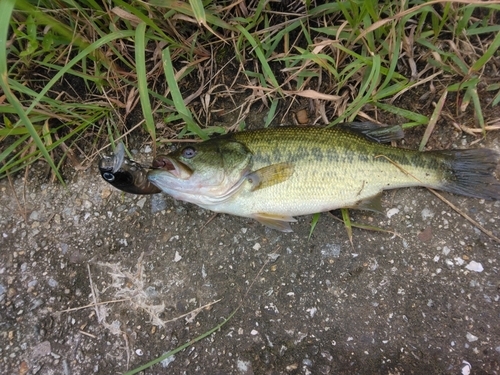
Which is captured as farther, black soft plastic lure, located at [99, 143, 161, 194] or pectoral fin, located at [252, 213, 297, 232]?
pectoral fin, located at [252, 213, 297, 232]

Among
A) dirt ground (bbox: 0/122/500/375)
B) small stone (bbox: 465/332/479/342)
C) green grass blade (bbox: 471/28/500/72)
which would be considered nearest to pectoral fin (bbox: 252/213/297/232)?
dirt ground (bbox: 0/122/500/375)

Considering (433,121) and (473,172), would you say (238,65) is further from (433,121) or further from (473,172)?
(473,172)

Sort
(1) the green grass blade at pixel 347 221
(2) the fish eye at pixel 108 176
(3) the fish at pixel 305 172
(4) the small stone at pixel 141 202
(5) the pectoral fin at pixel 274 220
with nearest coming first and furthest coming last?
1. (2) the fish eye at pixel 108 176
2. (3) the fish at pixel 305 172
3. (5) the pectoral fin at pixel 274 220
4. (1) the green grass blade at pixel 347 221
5. (4) the small stone at pixel 141 202

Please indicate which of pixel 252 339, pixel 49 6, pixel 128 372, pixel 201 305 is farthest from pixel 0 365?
pixel 49 6

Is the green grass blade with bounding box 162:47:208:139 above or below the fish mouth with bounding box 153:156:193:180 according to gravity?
above

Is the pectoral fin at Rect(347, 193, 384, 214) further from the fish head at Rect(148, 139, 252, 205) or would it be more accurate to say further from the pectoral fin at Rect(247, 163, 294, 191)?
the fish head at Rect(148, 139, 252, 205)

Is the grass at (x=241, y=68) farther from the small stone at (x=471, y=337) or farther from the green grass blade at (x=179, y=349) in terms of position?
the small stone at (x=471, y=337)

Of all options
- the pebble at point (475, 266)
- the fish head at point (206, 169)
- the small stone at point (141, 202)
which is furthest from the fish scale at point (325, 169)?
the small stone at point (141, 202)
